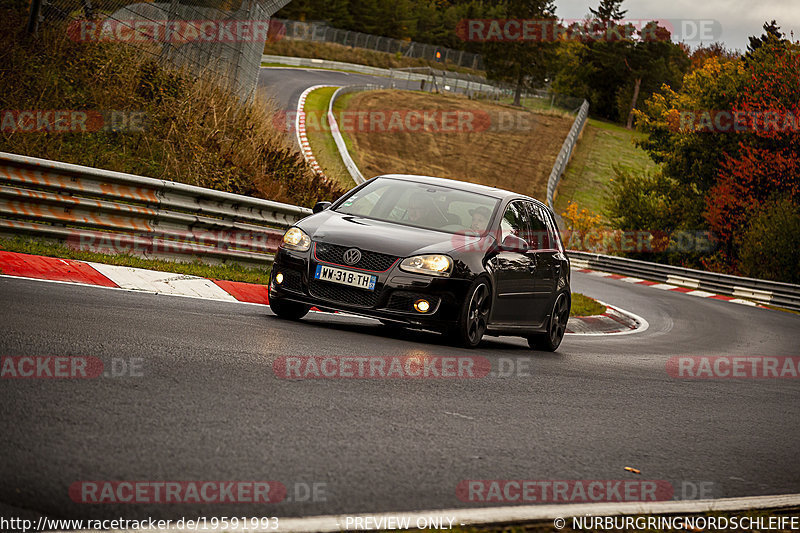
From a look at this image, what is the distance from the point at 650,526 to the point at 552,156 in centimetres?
6045

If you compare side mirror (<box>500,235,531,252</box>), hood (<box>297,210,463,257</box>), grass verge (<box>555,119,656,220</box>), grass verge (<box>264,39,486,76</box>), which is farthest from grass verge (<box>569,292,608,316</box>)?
grass verge (<box>264,39,486,76</box>)

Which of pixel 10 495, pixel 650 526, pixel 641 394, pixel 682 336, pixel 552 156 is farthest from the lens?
pixel 552 156

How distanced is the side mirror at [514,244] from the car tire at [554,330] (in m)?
1.31

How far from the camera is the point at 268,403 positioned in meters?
5.61

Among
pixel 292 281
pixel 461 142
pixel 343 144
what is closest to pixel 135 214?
pixel 292 281

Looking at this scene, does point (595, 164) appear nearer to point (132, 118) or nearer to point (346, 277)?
point (132, 118)

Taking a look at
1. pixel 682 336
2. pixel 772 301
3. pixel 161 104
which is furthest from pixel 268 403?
pixel 772 301

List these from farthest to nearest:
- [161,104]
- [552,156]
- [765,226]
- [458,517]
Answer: [552,156], [765,226], [161,104], [458,517]

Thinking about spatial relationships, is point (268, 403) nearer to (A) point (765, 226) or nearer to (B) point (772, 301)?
(B) point (772, 301)

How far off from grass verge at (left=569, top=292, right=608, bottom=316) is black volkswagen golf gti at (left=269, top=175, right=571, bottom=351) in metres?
6.85

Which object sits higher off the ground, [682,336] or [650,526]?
[650,526]

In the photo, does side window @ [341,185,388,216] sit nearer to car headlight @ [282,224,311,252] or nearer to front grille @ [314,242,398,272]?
car headlight @ [282,224,311,252]

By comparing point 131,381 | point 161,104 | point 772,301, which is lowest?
point 772,301

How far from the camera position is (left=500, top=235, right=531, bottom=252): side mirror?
10.1 metres
